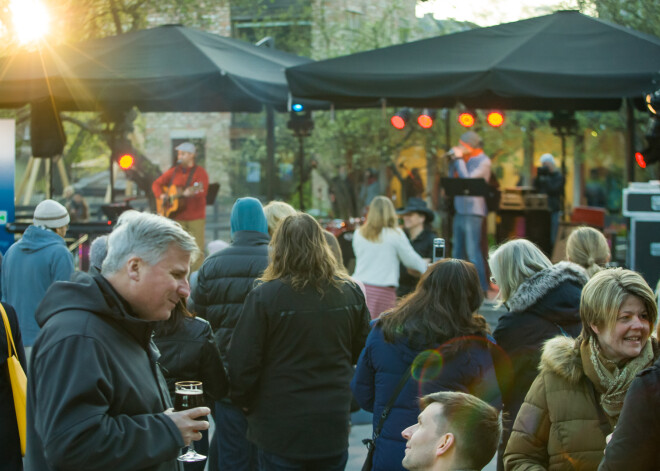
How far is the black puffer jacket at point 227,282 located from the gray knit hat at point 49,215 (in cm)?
238

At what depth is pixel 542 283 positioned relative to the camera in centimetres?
437

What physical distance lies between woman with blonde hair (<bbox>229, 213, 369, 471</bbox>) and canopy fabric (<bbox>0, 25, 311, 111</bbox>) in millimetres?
6595

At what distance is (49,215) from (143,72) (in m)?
4.42

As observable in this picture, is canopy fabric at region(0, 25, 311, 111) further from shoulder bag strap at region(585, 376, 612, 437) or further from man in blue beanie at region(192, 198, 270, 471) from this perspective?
shoulder bag strap at region(585, 376, 612, 437)

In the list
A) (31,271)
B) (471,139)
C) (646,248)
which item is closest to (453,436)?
(31,271)

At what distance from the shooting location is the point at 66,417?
246cm

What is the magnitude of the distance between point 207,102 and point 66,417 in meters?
11.8

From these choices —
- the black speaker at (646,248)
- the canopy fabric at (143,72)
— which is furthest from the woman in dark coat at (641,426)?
the canopy fabric at (143,72)

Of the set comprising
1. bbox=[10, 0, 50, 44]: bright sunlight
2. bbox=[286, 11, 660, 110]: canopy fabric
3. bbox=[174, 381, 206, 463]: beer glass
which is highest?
bbox=[10, 0, 50, 44]: bright sunlight

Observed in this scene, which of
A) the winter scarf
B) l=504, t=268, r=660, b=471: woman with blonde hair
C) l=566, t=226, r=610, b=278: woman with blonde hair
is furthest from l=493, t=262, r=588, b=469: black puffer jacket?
l=566, t=226, r=610, b=278: woman with blonde hair

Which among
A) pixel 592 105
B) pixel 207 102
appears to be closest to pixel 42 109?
pixel 207 102

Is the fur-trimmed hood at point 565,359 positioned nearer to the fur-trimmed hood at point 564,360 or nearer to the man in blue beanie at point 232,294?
the fur-trimmed hood at point 564,360

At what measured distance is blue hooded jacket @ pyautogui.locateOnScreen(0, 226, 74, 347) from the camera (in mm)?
6625

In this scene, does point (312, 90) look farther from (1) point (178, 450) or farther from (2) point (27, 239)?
(1) point (178, 450)
